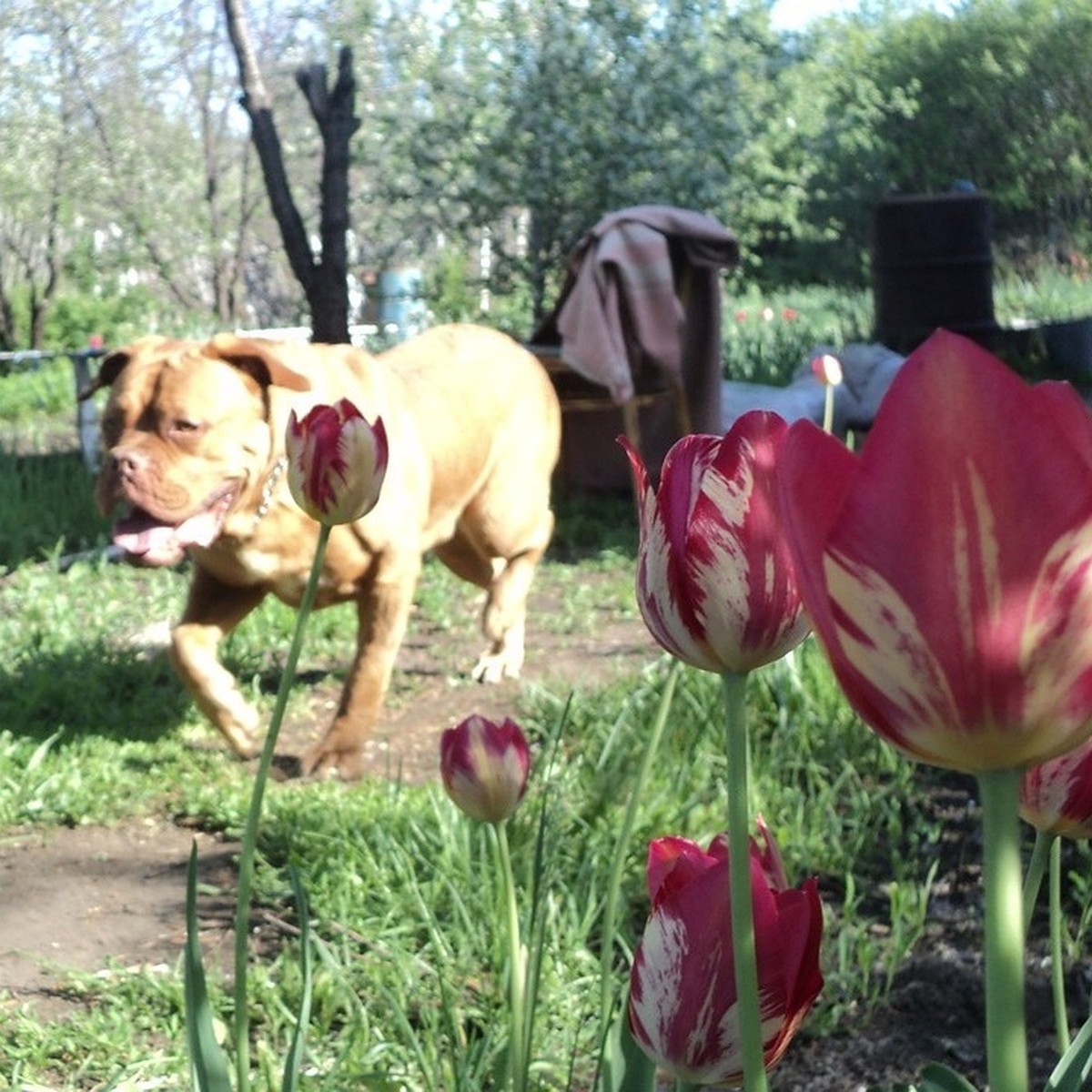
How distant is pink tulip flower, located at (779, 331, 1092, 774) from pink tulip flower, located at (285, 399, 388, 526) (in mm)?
684

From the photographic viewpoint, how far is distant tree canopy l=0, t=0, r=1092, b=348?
1168cm

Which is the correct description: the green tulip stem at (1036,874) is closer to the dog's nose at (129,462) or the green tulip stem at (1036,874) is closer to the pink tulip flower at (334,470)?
the pink tulip flower at (334,470)

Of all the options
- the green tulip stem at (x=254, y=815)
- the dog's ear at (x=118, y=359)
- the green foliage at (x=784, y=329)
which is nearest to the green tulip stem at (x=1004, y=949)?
the green tulip stem at (x=254, y=815)

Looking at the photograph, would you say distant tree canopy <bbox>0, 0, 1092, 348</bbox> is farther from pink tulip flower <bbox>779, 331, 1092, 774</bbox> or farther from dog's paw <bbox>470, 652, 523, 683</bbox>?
pink tulip flower <bbox>779, 331, 1092, 774</bbox>

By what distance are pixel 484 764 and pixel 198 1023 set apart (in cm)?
26

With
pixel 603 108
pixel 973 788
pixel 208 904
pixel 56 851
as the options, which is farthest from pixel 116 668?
pixel 603 108

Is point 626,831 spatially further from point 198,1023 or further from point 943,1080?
point 943,1080

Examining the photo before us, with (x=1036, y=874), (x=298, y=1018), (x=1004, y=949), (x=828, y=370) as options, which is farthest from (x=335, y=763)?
(x=1004, y=949)

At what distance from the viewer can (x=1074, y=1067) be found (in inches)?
26.8

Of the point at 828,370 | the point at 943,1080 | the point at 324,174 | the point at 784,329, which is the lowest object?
the point at 943,1080

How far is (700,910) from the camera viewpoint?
739 mm

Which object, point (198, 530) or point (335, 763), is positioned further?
point (335, 763)

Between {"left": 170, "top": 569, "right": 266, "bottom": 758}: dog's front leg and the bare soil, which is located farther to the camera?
{"left": 170, "top": 569, "right": 266, "bottom": 758}: dog's front leg

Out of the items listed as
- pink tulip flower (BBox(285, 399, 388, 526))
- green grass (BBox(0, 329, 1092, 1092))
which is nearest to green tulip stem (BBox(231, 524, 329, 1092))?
pink tulip flower (BBox(285, 399, 388, 526))
